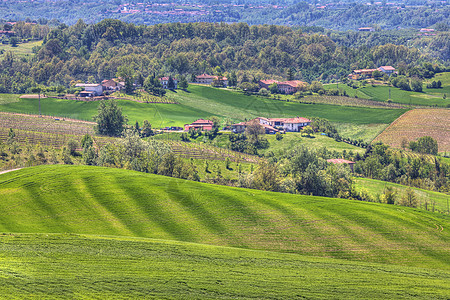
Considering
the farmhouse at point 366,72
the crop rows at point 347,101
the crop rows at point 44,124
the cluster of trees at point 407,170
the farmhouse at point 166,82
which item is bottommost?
the cluster of trees at point 407,170

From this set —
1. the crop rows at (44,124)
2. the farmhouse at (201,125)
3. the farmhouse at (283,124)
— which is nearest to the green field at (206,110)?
the farmhouse at (201,125)

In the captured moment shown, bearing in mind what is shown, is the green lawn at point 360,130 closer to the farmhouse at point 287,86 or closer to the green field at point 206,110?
the green field at point 206,110

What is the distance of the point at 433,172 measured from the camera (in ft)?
287

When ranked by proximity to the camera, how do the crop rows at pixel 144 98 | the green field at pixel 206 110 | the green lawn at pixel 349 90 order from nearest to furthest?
1. the green field at pixel 206 110
2. the crop rows at pixel 144 98
3. the green lawn at pixel 349 90

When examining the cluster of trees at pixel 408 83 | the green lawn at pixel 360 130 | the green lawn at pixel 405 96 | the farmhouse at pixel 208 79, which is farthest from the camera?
the farmhouse at pixel 208 79

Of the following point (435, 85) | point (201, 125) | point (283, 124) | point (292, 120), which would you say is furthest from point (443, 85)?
point (201, 125)

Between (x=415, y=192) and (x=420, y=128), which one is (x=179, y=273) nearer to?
(x=415, y=192)

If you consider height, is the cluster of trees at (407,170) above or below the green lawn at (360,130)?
below

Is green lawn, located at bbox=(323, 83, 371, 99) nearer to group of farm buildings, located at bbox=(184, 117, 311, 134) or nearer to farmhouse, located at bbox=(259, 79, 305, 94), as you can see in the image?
farmhouse, located at bbox=(259, 79, 305, 94)

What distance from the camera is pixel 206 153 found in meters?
89.1

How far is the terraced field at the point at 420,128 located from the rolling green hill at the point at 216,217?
2331 inches

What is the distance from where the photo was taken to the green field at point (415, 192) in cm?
6844

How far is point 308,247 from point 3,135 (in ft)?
203

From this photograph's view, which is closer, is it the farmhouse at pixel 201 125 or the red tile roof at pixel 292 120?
the farmhouse at pixel 201 125
